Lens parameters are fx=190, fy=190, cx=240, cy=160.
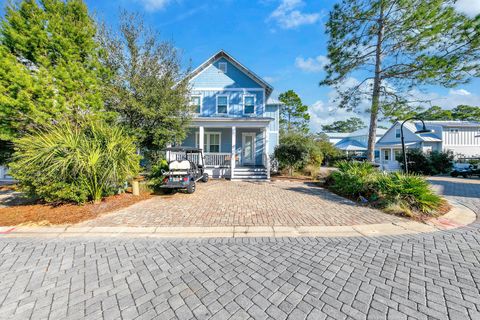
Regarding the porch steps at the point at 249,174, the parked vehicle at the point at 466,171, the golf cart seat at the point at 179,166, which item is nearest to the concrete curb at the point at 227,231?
the golf cart seat at the point at 179,166

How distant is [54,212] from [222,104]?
12160 mm

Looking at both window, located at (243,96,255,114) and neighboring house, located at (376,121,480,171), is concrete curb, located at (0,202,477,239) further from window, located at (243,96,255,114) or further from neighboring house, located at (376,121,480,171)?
neighboring house, located at (376,121,480,171)

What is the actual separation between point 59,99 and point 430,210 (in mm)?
12930

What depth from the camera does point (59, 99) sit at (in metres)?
7.20

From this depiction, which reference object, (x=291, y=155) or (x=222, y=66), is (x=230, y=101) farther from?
(x=291, y=155)

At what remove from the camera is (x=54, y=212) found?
216 inches

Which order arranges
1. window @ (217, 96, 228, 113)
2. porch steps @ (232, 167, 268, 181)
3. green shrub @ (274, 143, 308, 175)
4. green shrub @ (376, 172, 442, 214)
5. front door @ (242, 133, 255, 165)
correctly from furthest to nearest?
front door @ (242, 133, 255, 165) < window @ (217, 96, 228, 113) < green shrub @ (274, 143, 308, 175) < porch steps @ (232, 167, 268, 181) < green shrub @ (376, 172, 442, 214)

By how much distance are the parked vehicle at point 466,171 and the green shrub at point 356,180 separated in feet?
44.7

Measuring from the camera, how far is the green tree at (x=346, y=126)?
59594 millimetres

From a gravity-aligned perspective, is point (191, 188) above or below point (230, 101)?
below

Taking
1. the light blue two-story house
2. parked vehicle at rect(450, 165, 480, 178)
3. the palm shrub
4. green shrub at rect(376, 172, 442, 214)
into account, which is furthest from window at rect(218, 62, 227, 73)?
parked vehicle at rect(450, 165, 480, 178)

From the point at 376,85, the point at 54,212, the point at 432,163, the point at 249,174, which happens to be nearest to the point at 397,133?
the point at 432,163

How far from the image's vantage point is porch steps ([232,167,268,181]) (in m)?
12.0

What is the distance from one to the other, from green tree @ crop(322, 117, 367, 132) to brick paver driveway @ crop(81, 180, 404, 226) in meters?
62.0
